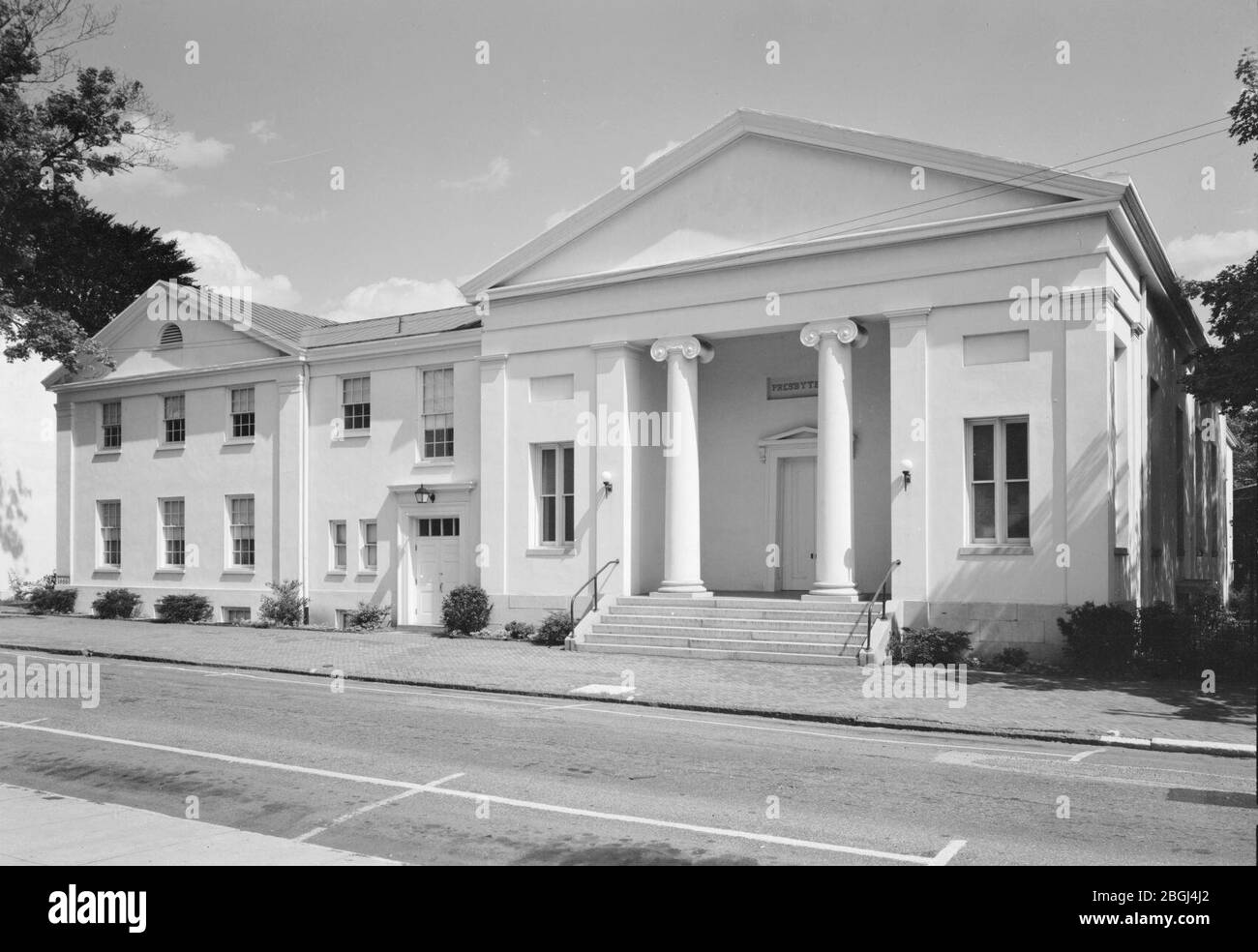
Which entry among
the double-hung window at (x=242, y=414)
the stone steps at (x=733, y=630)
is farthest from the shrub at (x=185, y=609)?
the stone steps at (x=733, y=630)

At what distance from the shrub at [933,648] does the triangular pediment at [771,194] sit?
24.4ft

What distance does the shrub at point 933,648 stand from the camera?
61.5ft

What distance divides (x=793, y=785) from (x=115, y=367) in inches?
1105

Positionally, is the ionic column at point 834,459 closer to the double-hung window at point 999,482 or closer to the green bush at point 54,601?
the double-hung window at point 999,482

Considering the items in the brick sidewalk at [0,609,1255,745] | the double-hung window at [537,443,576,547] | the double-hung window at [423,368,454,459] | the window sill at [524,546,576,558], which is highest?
the double-hung window at [423,368,454,459]

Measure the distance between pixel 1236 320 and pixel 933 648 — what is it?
26.6 ft

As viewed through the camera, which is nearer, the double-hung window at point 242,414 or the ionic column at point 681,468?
the ionic column at point 681,468

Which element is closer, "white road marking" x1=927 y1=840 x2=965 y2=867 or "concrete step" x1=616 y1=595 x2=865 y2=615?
"white road marking" x1=927 y1=840 x2=965 y2=867

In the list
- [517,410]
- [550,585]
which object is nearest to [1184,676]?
[550,585]

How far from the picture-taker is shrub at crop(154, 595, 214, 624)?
1129 inches

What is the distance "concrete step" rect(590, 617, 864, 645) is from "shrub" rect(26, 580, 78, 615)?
18.3m

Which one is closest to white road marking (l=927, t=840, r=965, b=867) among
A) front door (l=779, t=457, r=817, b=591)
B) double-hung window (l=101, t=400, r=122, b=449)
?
front door (l=779, t=457, r=817, b=591)

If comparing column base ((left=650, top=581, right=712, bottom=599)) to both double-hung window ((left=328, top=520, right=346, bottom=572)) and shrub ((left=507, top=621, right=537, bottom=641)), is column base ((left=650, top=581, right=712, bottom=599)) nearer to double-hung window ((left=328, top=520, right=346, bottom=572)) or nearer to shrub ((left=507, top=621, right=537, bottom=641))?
shrub ((left=507, top=621, right=537, bottom=641))

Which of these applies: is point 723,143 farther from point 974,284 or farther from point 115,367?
point 115,367
